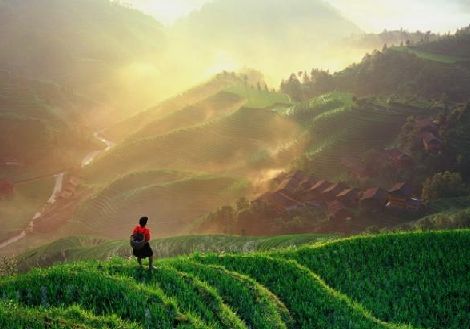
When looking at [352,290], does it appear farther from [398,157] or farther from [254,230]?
[398,157]

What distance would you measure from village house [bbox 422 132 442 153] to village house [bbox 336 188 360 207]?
112ft

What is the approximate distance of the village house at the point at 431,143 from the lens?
14062 centimetres

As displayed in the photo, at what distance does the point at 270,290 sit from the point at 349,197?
295 feet

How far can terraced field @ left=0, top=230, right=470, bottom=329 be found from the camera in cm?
2141

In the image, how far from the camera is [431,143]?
142500 millimetres

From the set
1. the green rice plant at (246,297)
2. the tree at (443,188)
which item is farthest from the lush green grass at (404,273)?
the tree at (443,188)

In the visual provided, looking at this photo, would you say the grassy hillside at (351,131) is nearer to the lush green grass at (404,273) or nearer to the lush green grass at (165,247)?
the lush green grass at (165,247)

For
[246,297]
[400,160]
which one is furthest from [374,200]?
[246,297]

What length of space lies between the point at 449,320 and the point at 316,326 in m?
10.4

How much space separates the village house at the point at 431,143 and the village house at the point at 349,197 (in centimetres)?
3415

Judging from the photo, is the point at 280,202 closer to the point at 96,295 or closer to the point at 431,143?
the point at 431,143

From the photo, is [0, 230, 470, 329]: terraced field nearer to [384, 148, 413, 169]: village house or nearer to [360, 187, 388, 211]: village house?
[360, 187, 388, 211]: village house

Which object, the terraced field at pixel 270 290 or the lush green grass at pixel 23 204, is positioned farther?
the lush green grass at pixel 23 204

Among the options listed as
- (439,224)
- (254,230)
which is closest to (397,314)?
(439,224)
